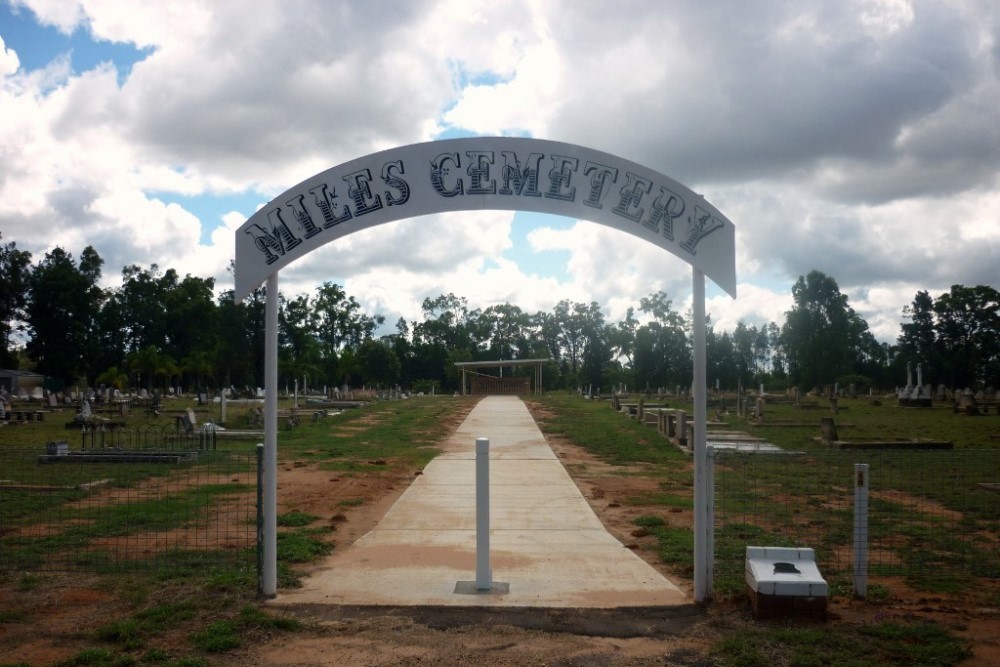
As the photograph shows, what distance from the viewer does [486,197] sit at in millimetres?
7320

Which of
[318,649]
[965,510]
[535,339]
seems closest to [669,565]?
[318,649]

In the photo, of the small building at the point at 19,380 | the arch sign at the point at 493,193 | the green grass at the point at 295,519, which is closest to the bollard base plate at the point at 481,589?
the arch sign at the point at 493,193

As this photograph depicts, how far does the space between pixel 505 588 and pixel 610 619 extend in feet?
3.58

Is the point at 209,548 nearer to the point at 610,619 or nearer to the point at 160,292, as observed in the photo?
the point at 610,619

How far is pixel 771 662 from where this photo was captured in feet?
18.1

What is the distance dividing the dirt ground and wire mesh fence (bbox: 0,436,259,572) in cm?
88

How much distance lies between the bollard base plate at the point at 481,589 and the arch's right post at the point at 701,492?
1555mm

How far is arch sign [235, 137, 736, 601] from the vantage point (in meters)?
7.29

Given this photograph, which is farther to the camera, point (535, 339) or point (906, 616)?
point (535, 339)

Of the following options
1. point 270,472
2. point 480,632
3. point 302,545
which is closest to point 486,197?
point 270,472

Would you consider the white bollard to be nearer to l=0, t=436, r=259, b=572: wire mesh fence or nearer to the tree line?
l=0, t=436, r=259, b=572: wire mesh fence

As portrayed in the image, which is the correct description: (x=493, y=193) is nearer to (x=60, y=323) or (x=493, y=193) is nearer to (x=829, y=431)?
(x=829, y=431)

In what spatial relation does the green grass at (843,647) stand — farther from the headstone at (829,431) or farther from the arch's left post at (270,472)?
the headstone at (829,431)

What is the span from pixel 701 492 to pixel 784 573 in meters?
0.86
